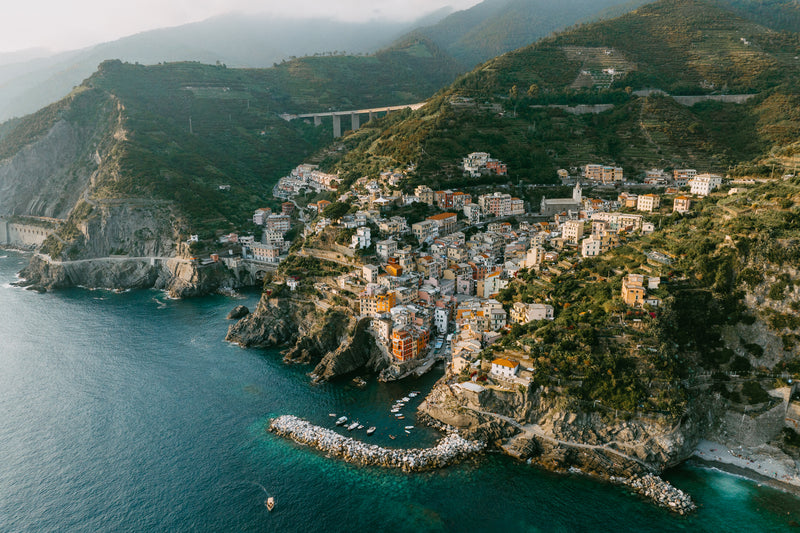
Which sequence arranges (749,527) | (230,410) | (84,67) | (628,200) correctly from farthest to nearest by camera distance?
(84,67) → (628,200) → (230,410) → (749,527)

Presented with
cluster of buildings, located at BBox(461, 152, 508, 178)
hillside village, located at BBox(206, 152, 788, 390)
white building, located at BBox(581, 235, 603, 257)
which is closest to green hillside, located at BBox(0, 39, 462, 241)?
hillside village, located at BBox(206, 152, 788, 390)

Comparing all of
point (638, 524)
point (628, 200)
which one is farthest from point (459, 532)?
point (628, 200)

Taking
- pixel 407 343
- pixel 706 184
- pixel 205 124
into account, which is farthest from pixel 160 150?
pixel 706 184

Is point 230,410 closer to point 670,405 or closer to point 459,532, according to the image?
point 459,532

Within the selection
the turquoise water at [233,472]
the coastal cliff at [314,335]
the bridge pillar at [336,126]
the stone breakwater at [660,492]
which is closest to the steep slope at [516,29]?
the bridge pillar at [336,126]

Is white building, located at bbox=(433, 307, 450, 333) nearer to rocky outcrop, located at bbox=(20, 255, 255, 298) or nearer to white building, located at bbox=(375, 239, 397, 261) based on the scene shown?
white building, located at bbox=(375, 239, 397, 261)

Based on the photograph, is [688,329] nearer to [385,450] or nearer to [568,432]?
[568,432]
